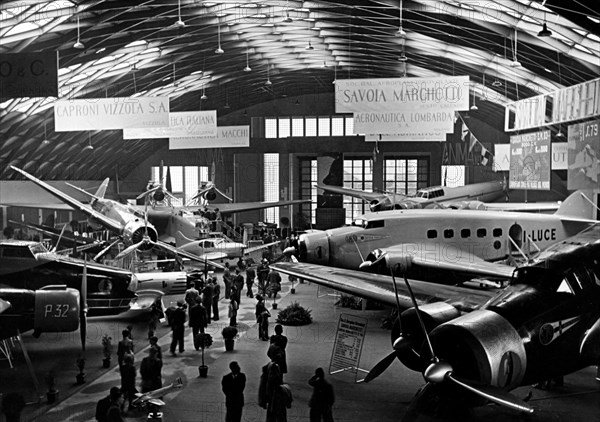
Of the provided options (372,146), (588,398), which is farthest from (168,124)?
(588,398)

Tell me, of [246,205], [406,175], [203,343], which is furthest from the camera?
[246,205]

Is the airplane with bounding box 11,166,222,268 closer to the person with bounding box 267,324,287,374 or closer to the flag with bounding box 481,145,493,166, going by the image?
the person with bounding box 267,324,287,374

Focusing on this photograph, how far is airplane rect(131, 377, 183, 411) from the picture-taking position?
8.33m

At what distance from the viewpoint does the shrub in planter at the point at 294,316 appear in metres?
12.1

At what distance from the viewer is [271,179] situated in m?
12.3

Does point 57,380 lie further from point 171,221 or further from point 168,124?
point 171,221

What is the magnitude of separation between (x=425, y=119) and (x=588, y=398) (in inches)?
209

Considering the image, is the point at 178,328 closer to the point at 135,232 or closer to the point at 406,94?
the point at 135,232

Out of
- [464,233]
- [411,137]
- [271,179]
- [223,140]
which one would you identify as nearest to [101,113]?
[223,140]

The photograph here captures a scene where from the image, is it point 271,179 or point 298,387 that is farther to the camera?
point 271,179

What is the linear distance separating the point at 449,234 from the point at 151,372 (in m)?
7.65

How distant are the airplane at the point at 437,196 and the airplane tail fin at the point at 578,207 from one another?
5.14 feet

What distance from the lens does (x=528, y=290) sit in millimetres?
7121

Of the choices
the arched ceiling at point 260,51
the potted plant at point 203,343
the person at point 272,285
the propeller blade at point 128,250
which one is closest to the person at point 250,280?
the person at point 272,285
